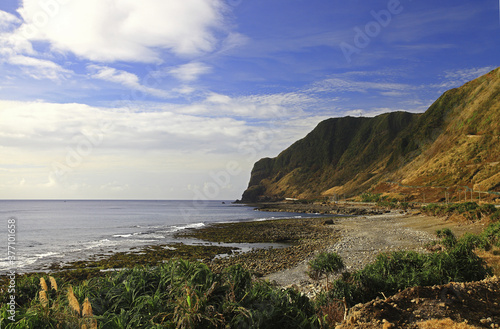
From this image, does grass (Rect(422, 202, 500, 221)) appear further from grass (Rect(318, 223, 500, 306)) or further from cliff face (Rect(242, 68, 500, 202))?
grass (Rect(318, 223, 500, 306))

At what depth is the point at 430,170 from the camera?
78125mm

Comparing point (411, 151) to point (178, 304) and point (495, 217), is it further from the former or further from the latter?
point (178, 304)

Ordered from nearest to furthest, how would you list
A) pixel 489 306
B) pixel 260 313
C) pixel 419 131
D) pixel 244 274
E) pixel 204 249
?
pixel 260 313 → pixel 244 274 → pixel 489 306 → pixel 204 249 → pixel 419 131

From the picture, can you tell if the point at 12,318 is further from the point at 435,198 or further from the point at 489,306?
the point at 435,198

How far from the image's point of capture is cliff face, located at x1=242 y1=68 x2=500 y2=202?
68000 millimetres

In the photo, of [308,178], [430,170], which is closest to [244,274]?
[430,170]

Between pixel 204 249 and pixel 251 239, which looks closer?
pixel 204 249

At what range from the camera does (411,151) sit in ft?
385

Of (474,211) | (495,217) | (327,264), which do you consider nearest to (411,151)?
(474,211)

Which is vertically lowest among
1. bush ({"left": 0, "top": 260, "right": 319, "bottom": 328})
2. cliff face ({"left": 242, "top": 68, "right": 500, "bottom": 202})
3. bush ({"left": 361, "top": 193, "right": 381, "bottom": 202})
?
bush ({"left": 361, "top": 193, "right": 381, "bottom": 202})

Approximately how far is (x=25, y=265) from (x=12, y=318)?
85.8 feet

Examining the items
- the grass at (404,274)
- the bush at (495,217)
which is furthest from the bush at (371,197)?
the grass at (404,274)

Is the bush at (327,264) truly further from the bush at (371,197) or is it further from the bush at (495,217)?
the bush at (371,197)

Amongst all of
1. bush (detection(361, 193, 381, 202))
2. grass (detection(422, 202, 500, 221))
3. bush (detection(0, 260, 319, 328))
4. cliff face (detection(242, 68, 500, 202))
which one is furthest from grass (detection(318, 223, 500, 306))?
bush (detection(361, 193, 381, 202))
